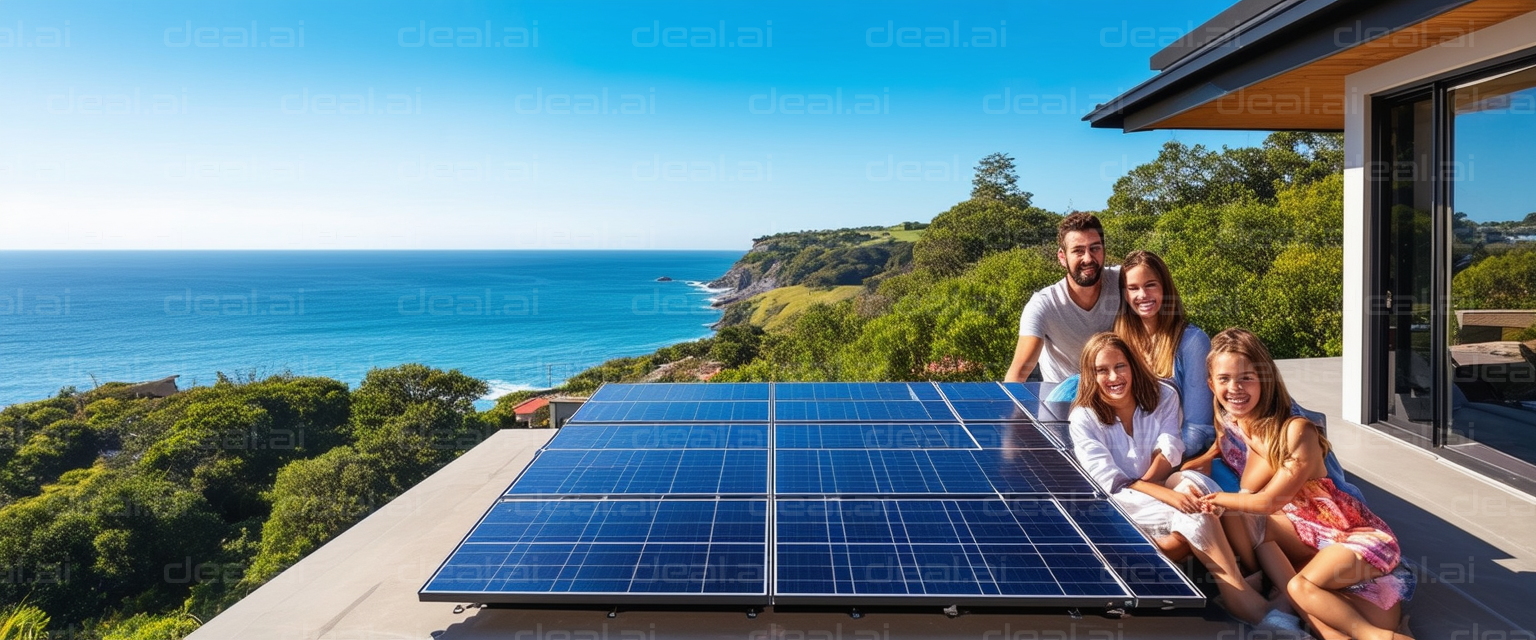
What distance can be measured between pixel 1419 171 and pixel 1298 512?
4.49 metres

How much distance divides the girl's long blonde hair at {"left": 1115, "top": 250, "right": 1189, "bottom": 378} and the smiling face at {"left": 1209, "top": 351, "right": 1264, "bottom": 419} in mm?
402

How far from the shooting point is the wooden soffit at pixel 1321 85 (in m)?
4.54

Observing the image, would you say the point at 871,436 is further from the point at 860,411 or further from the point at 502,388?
the point at 502,388

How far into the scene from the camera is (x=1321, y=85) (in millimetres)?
6332

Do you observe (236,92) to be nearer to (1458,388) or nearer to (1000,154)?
(1000,154)

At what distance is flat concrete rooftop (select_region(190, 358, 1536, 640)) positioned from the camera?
9.09 feet

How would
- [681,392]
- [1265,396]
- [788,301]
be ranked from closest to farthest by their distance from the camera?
[1265,396], [681,392], [788,301]

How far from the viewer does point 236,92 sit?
43594 millimetres

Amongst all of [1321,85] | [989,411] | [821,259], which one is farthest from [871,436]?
[821,259]

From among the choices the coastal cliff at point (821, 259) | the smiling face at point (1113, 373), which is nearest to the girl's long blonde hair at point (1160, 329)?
the smiling face at point (1113, 373)

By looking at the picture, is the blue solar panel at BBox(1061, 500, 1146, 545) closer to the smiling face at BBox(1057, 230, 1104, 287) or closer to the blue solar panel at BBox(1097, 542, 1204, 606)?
the blue solar panel at BBox(1097, 542, 1204, 606)

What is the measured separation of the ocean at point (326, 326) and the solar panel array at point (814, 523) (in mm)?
53928

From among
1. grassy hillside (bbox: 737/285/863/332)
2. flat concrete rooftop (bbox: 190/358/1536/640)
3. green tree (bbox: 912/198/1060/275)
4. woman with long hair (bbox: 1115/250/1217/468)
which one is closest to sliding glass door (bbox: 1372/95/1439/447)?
flat concrete rooftop (bbox: 190/358/1536/640)

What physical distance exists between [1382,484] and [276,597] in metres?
6.31
